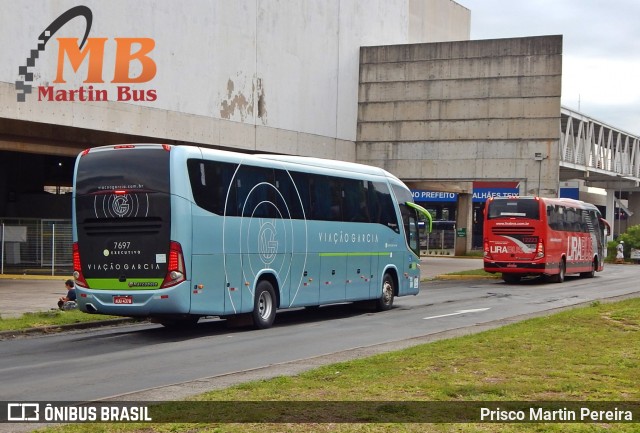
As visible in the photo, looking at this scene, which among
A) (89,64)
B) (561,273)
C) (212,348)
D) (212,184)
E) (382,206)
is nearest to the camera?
(212,348)

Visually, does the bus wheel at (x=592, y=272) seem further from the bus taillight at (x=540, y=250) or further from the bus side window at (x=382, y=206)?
the bus side window at (x=382, y=206)

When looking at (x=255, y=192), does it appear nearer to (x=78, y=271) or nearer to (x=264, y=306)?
(x=264, y=306)

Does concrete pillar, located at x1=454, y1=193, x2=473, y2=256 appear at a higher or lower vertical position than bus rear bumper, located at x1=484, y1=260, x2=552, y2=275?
higher

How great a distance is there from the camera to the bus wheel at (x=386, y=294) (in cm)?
2469

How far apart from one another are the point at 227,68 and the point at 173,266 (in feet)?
88.2

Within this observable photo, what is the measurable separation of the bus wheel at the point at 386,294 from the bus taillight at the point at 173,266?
8.24 m

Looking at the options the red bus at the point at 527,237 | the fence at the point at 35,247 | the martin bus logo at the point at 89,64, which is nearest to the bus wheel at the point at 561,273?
the red bus at the point at 527,237

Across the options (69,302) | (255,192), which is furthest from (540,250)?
(69,302)

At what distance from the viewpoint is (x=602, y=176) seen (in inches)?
3408

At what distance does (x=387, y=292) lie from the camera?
25078mm

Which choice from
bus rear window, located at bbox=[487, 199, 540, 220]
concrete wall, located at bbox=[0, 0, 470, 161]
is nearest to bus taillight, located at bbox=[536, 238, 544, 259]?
bus rear window, located at bbox=[487, 199, 540, 220]

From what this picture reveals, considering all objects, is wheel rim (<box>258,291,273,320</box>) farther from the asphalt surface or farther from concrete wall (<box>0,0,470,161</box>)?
concrete wall (<box>0,0,470,161</box>)

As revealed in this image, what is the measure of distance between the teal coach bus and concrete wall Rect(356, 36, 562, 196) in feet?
92.7

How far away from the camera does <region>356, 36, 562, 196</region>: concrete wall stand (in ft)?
159
